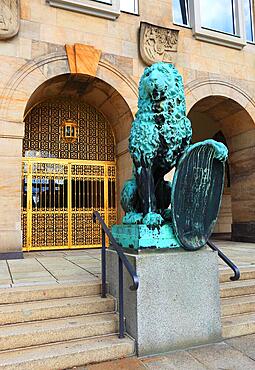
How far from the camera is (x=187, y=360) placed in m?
3.04

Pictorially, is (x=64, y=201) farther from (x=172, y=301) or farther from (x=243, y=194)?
(x=172, y=301)

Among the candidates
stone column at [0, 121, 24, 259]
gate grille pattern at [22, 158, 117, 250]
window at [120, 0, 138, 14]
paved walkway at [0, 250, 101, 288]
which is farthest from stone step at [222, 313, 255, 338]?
window at [120, 0, 138, 14]

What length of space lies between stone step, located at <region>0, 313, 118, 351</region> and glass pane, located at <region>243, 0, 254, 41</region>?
35.1ft

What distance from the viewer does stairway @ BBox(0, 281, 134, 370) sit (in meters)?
2.99

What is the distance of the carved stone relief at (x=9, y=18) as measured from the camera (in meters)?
7.34

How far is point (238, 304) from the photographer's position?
4.11 m

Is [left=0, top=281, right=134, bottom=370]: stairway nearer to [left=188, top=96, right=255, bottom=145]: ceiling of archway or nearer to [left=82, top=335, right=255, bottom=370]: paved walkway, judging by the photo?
[left=82, top=335, right=255, bottom=370]: paved walkway

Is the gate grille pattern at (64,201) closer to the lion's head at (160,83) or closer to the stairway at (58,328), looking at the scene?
the stairway at (58,328)

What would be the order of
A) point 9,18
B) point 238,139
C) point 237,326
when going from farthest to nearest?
point 238,139
point 9,18
point 237,326

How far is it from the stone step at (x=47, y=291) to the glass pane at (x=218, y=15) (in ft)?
29.1

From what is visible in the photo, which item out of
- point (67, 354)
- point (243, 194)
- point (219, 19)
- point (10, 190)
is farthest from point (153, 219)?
point (219, 19)

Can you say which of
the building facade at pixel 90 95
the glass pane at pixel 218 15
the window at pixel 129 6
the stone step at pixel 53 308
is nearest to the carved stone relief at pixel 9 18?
the building facade at pixel 90 95

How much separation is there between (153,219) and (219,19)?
31.0ft

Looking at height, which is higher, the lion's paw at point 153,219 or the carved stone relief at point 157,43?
the carved stone relief at point 157,43
